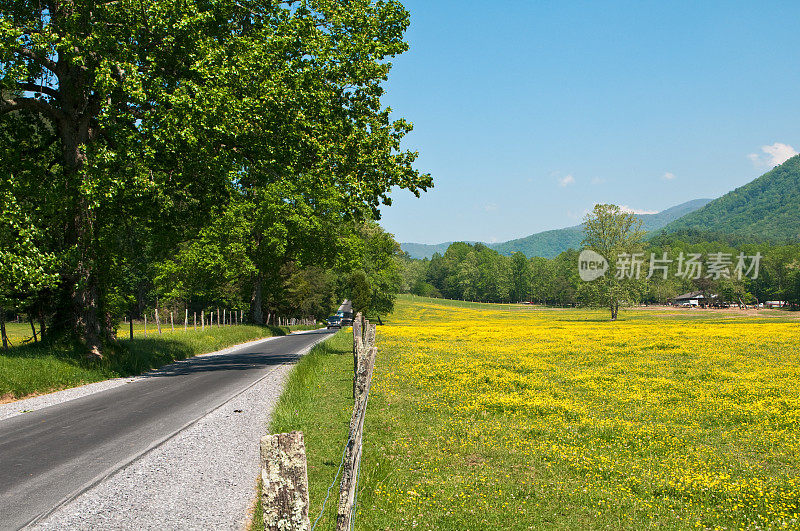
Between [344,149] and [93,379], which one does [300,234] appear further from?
[93,379]

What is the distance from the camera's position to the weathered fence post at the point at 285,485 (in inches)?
149

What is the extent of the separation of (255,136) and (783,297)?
18944cm

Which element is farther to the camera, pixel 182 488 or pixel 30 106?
pixel 30 106

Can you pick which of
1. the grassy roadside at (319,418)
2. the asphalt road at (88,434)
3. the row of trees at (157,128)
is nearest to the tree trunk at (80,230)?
the row of trees at (157,128)

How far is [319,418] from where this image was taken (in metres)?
13.1

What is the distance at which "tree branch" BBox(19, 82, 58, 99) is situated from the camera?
20.4 metres

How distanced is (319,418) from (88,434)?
198 inches

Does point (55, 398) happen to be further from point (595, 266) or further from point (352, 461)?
point (595, 266)

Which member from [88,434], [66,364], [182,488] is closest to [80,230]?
[66,364]

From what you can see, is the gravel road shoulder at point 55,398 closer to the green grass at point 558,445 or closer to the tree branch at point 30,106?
the green grass at point 558,445

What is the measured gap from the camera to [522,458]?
33.8 ft

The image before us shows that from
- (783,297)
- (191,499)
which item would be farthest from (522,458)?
(783,297)

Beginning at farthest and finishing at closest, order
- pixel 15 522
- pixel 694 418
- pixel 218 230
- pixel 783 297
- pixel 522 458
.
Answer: pixel 783 297, pixel 218 230, pixel 694 418, pixel 522 458, pixel 15 522

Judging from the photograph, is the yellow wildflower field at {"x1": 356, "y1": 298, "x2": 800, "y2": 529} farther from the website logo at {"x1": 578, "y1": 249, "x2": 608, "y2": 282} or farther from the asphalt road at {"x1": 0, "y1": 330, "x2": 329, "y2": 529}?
the website logo at {"x1": 578, "y1": 249, "x2": 608, "y2": 282}
